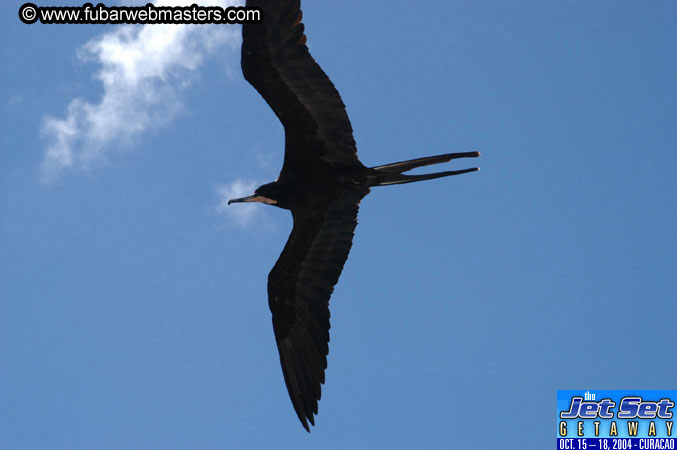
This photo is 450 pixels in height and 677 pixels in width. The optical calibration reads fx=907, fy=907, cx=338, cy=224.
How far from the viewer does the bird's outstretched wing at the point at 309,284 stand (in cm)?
1176

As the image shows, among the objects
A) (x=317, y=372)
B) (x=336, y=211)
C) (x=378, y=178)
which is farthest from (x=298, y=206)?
(x=317, y=372)

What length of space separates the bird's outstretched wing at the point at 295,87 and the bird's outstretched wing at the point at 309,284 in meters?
0.73

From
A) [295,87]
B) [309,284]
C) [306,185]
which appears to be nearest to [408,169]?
[306,185]

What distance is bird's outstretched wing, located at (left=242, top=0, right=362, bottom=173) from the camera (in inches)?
410

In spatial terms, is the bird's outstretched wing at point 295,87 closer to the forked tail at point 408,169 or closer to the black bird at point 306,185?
the black bird at point 306,185

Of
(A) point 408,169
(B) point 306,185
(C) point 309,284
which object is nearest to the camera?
(A) point 408,169

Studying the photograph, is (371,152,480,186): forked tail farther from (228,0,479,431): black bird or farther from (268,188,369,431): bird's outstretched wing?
(268,188,369,431): bird's outstretched wing

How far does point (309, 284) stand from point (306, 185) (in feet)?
4.33

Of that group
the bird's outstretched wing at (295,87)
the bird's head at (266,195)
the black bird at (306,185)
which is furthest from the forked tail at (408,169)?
the bird's head at (266,195)

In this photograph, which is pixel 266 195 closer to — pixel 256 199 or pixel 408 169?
pixel 256 199

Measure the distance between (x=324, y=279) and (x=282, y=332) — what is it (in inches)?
36.5

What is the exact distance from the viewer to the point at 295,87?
1096 centimetres

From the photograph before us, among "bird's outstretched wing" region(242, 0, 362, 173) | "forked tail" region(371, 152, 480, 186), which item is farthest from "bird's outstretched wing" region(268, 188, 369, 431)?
"bird's outstretched wing" region(242, 0, 362, 173)

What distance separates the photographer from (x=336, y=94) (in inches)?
431
